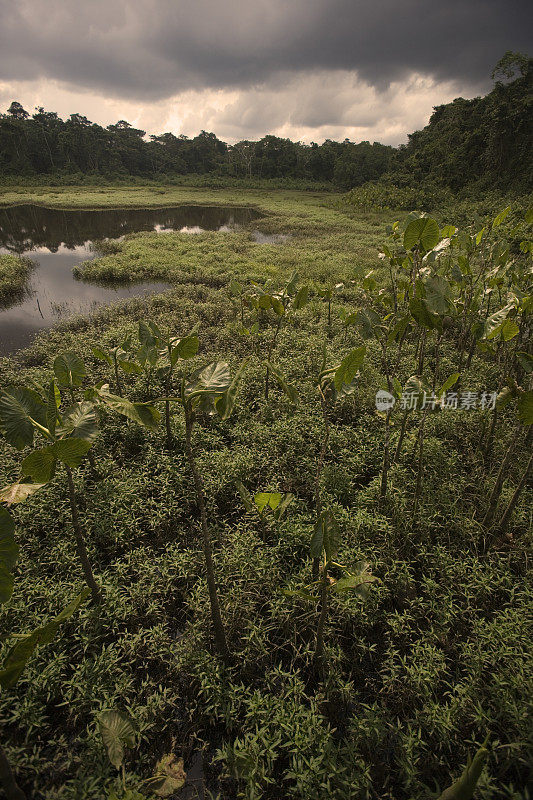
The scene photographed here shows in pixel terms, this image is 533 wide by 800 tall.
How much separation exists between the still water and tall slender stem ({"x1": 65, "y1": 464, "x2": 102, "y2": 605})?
632 cm

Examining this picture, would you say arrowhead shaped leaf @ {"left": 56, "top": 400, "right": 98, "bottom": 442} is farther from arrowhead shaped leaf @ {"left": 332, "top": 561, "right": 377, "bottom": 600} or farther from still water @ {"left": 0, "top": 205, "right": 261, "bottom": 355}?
still water @ {"left": 0, "top": 205, "right": 261, "bottom": 355}

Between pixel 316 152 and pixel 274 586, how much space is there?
63.8 m

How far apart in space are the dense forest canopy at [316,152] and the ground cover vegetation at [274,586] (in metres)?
25.1

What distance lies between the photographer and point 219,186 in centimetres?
4278

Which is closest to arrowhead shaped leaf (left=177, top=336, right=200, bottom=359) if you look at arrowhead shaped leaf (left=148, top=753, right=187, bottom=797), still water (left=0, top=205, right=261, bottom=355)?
arrowhead shaped leaf (left=148, top=753, right=187, bottom=797)

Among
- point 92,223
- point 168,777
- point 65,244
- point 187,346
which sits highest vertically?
point 92,223

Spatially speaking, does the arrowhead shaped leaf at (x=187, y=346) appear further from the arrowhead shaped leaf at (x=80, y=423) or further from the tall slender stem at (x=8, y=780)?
the tall slender stem at (x=8, y=780)

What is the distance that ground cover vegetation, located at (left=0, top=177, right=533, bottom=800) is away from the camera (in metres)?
1.88

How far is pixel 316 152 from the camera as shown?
53938mm

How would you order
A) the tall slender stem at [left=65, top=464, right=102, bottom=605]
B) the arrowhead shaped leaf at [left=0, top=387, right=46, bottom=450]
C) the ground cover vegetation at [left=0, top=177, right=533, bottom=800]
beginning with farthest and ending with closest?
the tall slender stem at [left=65, top=464, right=102, bottom=605] → the ground cover vegetation at [left=0, top=177, right=533, bottom=800] → the arrowhead shaped leaf at [left=0, top=387, right=46, bottom=450]

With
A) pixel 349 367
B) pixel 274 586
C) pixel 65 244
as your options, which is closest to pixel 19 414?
pixel 349 367

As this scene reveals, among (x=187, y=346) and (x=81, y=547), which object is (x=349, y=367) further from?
(x=81, y=547)

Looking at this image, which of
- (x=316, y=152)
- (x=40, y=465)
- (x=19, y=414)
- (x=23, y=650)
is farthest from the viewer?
(x=316, y=152)

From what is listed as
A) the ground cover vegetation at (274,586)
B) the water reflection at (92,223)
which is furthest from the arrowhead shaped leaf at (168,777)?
the water reflection at (92,223)
